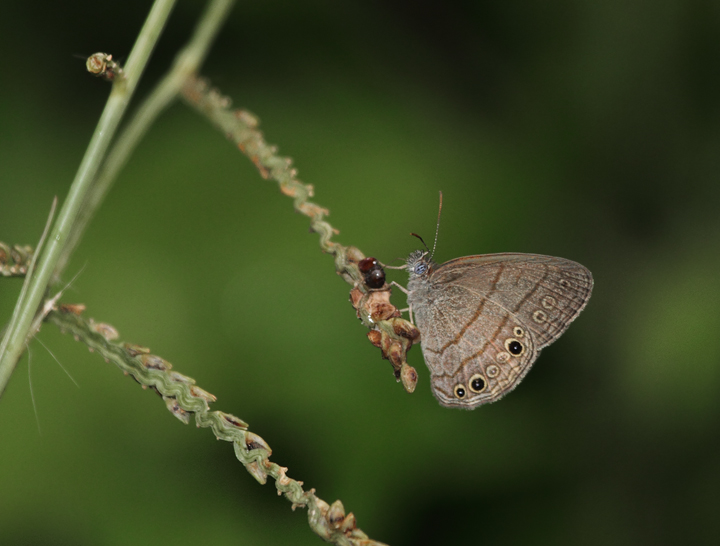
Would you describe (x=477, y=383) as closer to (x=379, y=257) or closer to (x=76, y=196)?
(x=379, y=257)

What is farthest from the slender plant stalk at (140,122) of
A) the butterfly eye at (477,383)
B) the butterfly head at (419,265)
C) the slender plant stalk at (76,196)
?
the butterfly eye at (477,383)

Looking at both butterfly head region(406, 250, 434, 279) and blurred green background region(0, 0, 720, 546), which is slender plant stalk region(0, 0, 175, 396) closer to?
butterfly head region(406, 250, 434, 279)

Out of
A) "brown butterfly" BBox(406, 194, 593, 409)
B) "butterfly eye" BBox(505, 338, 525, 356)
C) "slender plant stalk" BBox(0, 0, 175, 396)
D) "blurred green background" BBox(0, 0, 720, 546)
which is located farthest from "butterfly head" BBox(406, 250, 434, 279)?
"slender plant stalk" BBox(0, 0, 175, 396)

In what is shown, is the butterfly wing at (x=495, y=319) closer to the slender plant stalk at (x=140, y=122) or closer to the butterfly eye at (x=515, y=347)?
the butterfly eye at (x=515, y=347)

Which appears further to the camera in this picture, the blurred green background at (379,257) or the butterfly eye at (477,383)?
the blurred green background at (379,257)

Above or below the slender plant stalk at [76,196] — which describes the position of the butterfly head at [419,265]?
above

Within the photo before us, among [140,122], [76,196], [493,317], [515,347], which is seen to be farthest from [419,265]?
[76,196]
